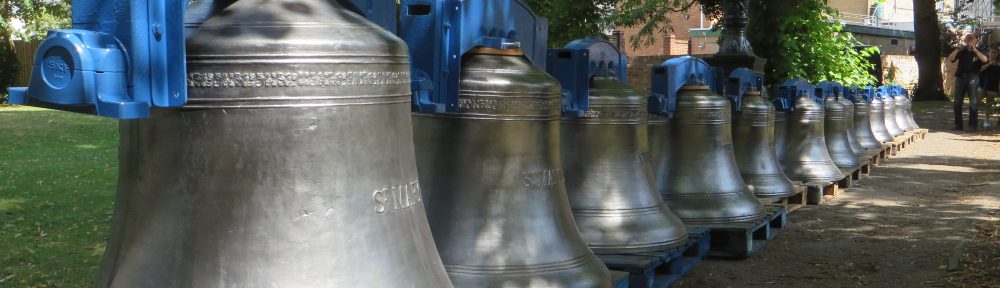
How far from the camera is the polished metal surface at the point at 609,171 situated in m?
5.55

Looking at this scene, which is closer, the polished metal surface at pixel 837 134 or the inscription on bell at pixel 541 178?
the inscription on bell at pixel 541 178

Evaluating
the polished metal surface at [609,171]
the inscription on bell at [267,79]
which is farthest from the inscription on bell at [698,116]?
the inscription on bell at [267,79]

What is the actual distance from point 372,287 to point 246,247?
32 centimetres

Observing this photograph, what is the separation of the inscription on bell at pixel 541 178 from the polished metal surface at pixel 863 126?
10.3 m

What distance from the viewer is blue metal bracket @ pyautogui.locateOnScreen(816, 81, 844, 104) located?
1109cm

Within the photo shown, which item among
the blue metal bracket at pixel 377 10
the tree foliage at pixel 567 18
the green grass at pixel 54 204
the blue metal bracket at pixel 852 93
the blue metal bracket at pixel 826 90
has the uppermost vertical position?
the tree foliage at pixel 567 18

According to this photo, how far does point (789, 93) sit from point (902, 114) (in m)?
9.21

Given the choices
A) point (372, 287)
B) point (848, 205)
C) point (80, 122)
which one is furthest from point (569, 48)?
point (80, 122)

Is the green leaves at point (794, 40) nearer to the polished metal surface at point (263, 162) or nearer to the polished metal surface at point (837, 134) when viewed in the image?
the polished metal surface at point (837, 134)

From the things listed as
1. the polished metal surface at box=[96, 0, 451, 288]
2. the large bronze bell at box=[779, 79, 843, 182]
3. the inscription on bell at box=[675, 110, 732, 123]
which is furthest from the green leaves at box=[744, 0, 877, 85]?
the polished metal surface at box=[96, 0, 451, 288]

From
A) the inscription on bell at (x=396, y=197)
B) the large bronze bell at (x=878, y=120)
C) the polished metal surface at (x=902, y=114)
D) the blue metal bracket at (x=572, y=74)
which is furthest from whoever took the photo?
the polished metal surface at (x=902, y=114)

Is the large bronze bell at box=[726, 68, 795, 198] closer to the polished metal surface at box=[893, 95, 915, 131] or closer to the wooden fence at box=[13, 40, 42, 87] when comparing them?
the polished metal surface at box=[893, 95, 915, 131]

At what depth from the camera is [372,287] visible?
2.64 meters

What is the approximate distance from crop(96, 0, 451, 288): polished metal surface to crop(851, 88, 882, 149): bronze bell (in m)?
12.0
